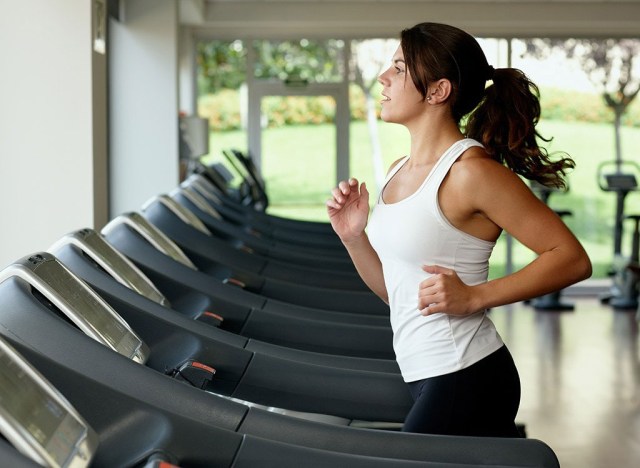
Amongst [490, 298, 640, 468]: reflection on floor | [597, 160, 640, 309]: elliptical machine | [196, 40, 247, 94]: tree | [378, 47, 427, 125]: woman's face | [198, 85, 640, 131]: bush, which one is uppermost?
[196, 40, 247, 94]: tree

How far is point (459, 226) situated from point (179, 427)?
69cm

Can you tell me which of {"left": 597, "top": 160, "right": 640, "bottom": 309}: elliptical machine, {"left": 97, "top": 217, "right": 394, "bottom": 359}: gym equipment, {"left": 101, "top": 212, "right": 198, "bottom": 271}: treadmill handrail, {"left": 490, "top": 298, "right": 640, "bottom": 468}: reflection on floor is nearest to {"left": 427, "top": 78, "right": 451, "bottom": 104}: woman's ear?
{"left": 97, "top": 217, "right": 394, "bottom": 359}: gym equipment

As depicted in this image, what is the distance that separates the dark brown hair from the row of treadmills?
2.01 feet

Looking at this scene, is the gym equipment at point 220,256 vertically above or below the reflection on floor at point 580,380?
above

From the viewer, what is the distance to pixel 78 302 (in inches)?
77.9

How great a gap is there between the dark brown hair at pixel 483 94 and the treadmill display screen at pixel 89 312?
0.78m

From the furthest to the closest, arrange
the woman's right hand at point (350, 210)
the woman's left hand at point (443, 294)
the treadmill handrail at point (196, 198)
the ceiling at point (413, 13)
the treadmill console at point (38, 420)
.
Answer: the ceiling at point (413, 13)
the treadmill handrail at point (196, 198)
the woman's right hand at point (350, 210)
the woman's left hand at point (443, 294)
the treadmill console at point (38, 420)

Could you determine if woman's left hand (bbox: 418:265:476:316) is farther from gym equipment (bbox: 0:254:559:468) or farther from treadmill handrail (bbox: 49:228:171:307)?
treadmill handrail (bbox: 49:228:171:307)

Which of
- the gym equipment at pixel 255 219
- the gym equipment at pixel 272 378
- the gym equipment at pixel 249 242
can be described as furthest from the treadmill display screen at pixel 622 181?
the gym equipment at pixel 272 378

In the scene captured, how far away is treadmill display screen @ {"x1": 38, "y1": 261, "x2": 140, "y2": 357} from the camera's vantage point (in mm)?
1937

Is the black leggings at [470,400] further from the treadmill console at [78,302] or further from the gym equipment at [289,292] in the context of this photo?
the gym equipment at [289,292]

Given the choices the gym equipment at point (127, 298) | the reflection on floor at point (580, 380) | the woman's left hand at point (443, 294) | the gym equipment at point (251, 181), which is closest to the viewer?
the woman's left hand at point (443, 294)

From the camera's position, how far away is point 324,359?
2451 mm

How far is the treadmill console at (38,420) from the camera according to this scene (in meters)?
1.25
